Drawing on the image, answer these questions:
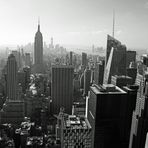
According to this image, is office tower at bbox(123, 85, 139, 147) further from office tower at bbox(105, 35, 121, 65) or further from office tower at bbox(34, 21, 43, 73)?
office tower at bbox(34, 21, 43, 73)

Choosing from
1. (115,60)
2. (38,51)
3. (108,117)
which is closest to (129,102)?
(108,117)

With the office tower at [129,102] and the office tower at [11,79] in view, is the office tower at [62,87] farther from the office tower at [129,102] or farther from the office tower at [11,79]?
the office tower at [129,102]

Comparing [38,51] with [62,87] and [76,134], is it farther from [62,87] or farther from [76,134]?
[76,134]

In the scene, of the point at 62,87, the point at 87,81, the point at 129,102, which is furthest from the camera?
the point at 87,81

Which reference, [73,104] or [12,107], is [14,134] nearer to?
[12,107]

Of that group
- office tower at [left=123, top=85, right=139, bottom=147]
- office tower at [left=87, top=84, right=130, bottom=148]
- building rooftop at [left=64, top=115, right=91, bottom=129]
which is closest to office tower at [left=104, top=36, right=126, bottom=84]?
office tower at [left=123, top=85, right=139, bottom=147]

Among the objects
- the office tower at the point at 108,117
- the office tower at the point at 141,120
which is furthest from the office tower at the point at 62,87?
the office tower at the point at 141,120
